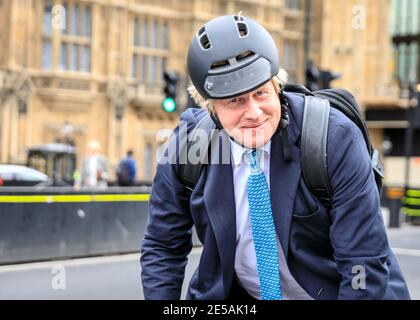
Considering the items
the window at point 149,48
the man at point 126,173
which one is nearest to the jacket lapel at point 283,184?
the man at point 126,173

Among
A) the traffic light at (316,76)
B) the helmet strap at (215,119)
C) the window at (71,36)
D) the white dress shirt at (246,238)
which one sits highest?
the window at (71,36)

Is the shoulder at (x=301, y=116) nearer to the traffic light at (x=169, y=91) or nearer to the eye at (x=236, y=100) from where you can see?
Result: the eye at (x=236, y=100)

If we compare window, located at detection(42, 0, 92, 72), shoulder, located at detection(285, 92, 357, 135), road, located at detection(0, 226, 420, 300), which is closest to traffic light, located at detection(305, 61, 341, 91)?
road, located at detection(0, 226, 420, 300)

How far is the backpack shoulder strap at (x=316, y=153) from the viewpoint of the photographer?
213 cm

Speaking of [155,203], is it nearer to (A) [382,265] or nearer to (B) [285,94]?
(B) [285,94]

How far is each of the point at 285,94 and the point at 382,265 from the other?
1.99ft

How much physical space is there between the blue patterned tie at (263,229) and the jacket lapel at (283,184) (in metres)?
0.03

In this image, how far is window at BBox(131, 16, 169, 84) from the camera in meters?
33.5

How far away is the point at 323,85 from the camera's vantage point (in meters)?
16.0

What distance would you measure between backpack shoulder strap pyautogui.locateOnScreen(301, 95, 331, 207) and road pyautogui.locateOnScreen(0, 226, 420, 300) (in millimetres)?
5316

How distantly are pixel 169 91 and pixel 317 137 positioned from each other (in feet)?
42.5

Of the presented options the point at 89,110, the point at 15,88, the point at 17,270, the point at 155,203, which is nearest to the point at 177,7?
the point at 89,110
